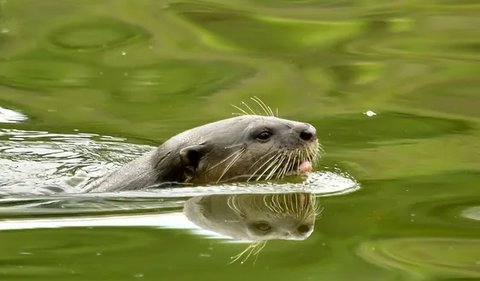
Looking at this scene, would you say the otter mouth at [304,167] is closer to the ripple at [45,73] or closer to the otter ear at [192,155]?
the otter ear at [192,155]

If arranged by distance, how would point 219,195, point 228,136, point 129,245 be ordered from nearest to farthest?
point 129,245
point 219,195
point 228,136

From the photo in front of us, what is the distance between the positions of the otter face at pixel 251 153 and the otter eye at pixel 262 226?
1.25m

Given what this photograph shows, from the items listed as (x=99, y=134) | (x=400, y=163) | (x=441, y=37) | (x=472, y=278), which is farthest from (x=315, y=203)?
(x=441, y=37)

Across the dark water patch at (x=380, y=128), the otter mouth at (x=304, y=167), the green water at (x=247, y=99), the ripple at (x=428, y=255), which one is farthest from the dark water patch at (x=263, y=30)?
the ripple at (x=428, y=255)

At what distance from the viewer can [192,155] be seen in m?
7.53

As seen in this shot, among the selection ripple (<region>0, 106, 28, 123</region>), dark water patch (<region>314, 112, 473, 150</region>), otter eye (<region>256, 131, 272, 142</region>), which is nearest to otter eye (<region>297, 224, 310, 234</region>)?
otter eye (<region>256, 131, 272, 142</region>)

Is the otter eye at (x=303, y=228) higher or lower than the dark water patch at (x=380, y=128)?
higher

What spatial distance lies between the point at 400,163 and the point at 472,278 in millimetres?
2388

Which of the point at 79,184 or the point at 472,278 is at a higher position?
the point at 472,278

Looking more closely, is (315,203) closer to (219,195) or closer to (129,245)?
(219,195)

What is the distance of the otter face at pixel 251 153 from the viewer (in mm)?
7516

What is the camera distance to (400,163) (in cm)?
768

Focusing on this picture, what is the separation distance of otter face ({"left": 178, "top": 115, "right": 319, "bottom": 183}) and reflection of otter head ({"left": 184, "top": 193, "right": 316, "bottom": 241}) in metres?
0.49

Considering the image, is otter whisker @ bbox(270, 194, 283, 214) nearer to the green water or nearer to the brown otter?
the green water
